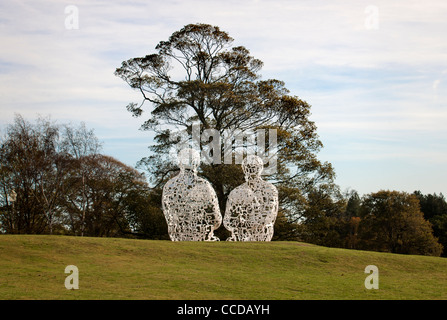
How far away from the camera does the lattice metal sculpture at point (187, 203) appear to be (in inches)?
885

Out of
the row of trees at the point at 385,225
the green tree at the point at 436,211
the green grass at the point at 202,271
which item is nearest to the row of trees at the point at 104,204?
the row of trees at the point at 385,225

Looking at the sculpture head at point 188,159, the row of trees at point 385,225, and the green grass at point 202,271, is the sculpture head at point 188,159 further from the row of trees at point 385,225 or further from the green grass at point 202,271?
the row of trees at point 385,225

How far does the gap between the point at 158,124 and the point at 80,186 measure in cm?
849

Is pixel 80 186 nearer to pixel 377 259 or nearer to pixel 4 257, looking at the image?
pixel 4 257

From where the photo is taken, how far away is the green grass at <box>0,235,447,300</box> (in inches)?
508

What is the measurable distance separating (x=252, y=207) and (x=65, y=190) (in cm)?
1899

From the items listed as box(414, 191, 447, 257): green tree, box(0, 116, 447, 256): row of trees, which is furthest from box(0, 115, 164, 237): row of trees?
box(414, 191, 447, 257): green tree

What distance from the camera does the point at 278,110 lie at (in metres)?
33.5

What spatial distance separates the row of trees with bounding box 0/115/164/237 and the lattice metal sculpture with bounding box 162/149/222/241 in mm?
10653

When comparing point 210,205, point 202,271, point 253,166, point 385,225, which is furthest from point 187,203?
point 385,225

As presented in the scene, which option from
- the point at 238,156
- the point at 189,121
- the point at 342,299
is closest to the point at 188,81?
the point at 189,121

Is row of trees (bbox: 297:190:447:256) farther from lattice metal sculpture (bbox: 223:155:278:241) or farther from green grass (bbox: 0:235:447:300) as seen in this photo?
green grass (bbox: 0:235:447:300)

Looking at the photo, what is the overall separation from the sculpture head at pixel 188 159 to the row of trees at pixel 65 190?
35.6 feet
